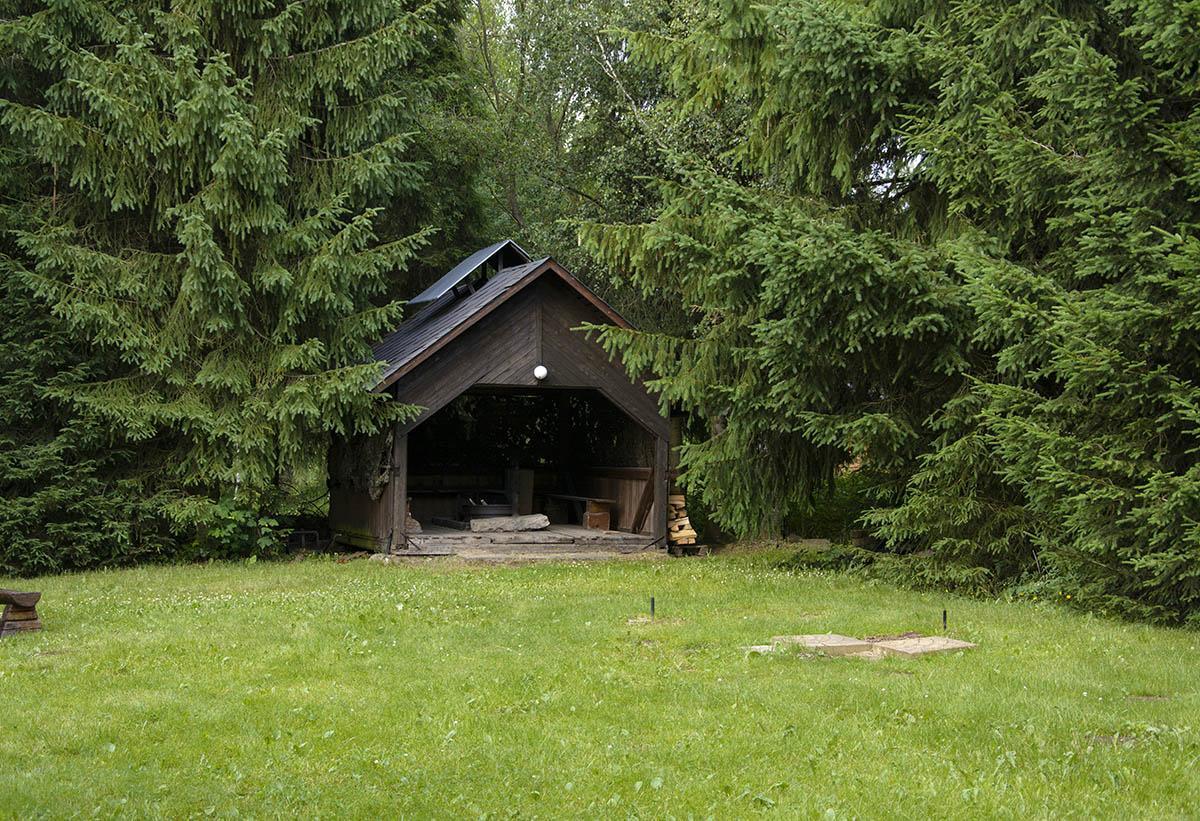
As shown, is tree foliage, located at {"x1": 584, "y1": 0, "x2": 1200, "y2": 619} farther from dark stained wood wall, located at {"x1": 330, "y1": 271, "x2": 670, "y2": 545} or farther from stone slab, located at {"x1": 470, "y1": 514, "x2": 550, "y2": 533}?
stone slab, located at {"x1": 470, "y1": 514, "x2": 550, "y2": 533}

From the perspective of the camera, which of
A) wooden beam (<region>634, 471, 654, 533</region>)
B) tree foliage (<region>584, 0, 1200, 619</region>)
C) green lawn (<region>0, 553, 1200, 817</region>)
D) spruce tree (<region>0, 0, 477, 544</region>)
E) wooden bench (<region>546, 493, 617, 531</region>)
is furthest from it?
wooden bench (<region>546, 493, 617, 531</region>)

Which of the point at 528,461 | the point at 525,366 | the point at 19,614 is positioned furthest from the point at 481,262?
the point at 19,614

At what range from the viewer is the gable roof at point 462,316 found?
17.0 meters

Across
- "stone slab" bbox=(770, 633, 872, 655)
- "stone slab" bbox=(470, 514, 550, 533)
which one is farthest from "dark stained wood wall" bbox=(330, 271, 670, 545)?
"stone slab" bbox=(770, 633, 872, 655)

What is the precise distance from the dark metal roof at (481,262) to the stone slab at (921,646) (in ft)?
38.1

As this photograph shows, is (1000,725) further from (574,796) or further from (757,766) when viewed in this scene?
(574,796)

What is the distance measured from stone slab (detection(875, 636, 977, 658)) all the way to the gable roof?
8.86 meters

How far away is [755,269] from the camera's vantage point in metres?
14.2

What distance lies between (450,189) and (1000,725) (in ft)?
63.2

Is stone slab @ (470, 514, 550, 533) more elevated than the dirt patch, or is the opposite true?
stone slab @ (470, 514, 550, 533)

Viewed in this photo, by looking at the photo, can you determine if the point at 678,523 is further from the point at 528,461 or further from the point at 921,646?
the point at 921,646

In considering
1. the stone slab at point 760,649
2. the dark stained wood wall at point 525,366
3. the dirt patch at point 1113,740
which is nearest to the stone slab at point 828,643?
the stone slab at point 760,649

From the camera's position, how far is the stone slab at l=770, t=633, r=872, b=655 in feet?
31.0

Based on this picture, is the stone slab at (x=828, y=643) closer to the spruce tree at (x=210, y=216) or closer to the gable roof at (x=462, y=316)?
the gable roof at (x=462, y=316)
